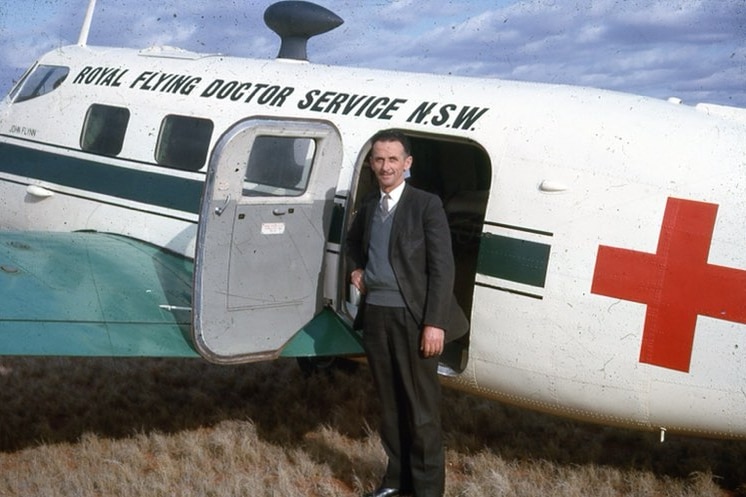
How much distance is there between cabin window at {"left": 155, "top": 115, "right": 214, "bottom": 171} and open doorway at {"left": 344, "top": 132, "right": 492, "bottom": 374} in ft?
4.27

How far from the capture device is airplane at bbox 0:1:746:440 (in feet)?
16.9

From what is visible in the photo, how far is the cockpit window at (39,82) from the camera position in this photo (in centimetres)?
821

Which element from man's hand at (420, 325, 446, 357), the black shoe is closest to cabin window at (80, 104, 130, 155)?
man's hand at (420, 325, 446, 357)

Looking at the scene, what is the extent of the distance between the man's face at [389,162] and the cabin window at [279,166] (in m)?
1.18

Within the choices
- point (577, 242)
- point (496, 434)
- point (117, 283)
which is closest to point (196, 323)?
point (117, 283)

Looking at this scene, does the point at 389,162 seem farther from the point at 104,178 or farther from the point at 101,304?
the point at 104,178

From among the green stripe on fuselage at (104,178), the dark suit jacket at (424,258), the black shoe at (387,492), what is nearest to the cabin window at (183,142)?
the green stripe on fuselage at (104,178)

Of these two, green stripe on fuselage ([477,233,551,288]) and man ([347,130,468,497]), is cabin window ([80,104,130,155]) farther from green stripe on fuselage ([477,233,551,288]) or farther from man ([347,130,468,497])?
green stripe on fuselage ([477,233,551,288])

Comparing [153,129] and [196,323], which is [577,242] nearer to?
[196,323]

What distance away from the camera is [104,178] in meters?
7.42

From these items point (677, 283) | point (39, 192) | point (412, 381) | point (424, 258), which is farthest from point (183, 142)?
point (677, 283)

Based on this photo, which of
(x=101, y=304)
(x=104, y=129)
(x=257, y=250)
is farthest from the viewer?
(x=104, y=129)

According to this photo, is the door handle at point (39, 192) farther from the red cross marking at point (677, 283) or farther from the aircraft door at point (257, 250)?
the red cross marking at point (677, 283)

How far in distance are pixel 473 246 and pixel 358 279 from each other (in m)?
2.03
